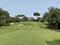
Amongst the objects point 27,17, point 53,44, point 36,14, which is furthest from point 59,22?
point 27,17

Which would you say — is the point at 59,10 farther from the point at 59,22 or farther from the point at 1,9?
the point at 1,9

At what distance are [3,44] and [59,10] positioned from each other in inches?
1726

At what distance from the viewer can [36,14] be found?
538 feet

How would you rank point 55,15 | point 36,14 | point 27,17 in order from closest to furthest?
point 55,15 → point 36,14 → point 27,17

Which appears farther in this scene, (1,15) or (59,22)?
(1,15)

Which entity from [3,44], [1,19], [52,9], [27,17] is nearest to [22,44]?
[3,44]

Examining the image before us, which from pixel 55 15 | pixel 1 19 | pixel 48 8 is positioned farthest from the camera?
pixel 1 19

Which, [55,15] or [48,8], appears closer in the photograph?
[55,15]

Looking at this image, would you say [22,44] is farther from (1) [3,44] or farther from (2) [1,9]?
(2) [1,9]

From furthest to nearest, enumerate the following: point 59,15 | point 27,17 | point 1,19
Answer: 1. point 27,17
2. point 1,19
3. point 59,15

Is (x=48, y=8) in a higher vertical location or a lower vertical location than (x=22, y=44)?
higher

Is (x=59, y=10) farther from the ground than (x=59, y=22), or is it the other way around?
(x=59, y=10)

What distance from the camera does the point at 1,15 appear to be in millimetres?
80875

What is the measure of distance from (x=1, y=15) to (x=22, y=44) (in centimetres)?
6214
